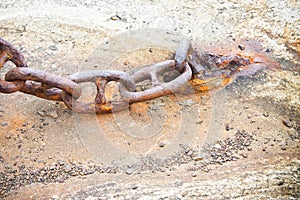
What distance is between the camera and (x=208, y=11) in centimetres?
325

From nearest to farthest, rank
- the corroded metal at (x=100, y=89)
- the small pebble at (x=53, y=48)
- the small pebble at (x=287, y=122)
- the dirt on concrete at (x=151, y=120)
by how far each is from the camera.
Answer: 1. the dirt on concrete at (x=151, y=120)
2. the corroded metal at (x=100, y=89)
3. the small pebble at (x=287, y=122)
4. the small pebble at (x=53, y=48)

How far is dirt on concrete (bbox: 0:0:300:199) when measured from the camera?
1.97 metres

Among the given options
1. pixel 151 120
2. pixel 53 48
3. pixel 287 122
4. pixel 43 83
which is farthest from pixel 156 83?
pixel 53 48

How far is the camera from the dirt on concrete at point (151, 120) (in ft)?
6.45

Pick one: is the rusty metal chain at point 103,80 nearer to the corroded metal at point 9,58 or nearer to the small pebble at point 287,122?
the corroded metal at point 9,58

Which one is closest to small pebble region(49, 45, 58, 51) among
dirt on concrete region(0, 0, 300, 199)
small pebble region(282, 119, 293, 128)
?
dirt on concrete region(0, 0, 300, 199)

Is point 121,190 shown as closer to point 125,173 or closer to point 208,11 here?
point 125,173

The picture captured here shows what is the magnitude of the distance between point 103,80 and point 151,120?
→ 0.35 metres

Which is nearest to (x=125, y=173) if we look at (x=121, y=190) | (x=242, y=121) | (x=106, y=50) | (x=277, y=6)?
(x=121, y=190)

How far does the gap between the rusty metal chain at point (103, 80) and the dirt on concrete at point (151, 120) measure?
0.11m

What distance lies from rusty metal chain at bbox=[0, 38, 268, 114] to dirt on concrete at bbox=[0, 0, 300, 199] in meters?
0.11

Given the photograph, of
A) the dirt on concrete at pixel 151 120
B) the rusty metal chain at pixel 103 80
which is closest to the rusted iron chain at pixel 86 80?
the rusty metal chain at pixel 103 80

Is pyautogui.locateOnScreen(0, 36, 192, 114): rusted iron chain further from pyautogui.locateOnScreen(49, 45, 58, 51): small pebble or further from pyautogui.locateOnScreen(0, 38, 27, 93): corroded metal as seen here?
pyautogui.locateOnScreen(49, 45, 58, 51): small pebble

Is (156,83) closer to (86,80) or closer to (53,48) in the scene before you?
(86,80)
